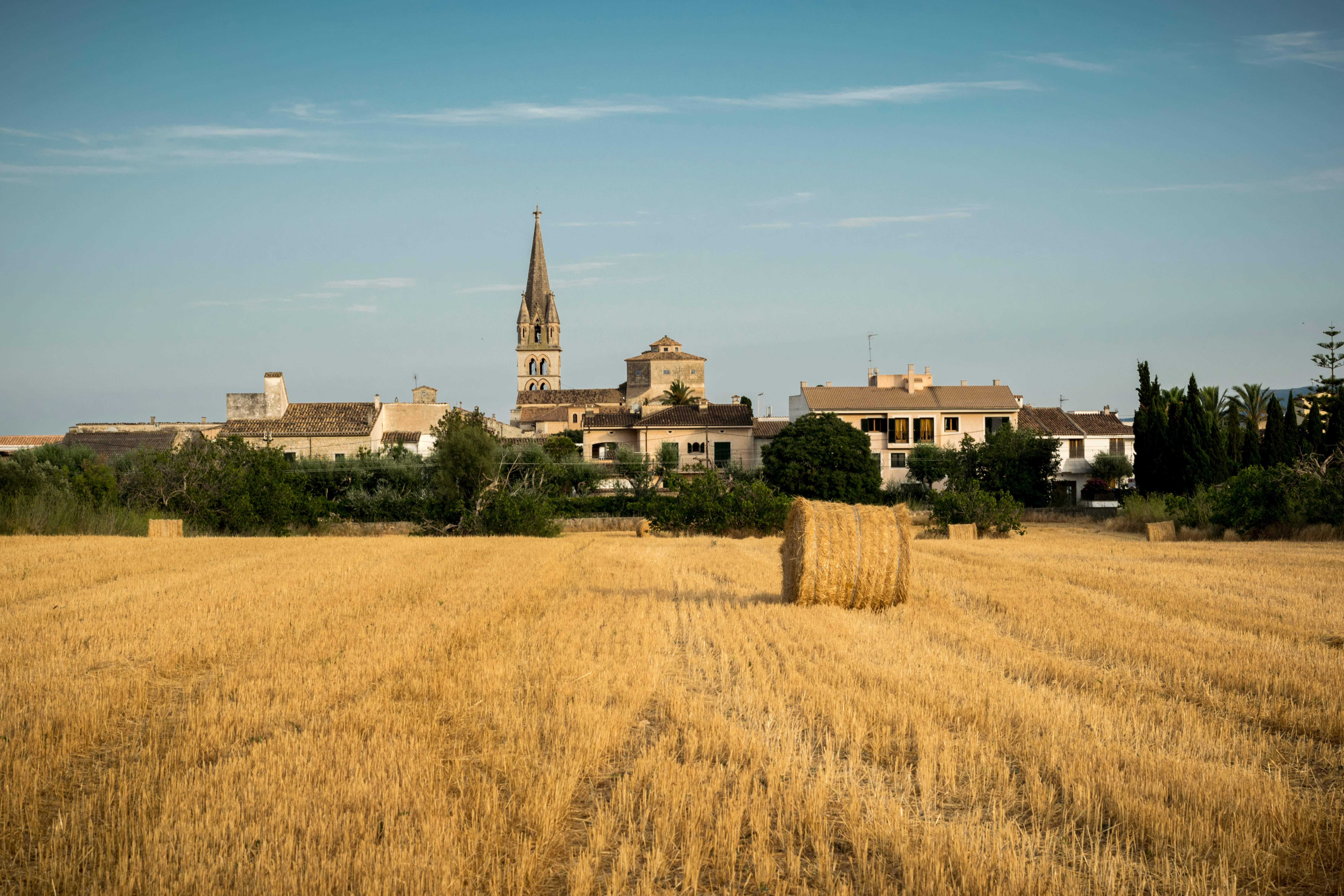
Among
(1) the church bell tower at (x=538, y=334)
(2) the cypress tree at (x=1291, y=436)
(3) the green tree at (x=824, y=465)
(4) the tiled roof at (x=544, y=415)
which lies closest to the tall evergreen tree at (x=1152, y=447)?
(2) the cypress tree at (x=1291, y=436)

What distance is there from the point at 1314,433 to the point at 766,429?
4024 centimetres

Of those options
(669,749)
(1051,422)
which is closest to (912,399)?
(1051,422)

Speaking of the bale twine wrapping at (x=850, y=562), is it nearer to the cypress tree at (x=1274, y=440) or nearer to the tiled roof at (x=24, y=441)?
the cypress tree at (x=1274, y=440)

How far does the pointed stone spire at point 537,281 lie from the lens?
14988cm

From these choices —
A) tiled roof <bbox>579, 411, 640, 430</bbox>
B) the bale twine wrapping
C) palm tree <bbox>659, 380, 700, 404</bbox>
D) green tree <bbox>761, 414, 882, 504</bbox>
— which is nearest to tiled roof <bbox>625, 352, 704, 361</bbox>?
palm tree <bbox>659, 380, 700, 404</bbox>

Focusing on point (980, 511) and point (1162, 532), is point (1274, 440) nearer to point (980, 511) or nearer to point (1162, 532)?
point (980, 511)

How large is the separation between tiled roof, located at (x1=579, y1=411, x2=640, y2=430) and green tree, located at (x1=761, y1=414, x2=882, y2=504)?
28.4 metres

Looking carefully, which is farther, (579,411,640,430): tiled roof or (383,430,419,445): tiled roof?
(579,411,640,430): tiled roof

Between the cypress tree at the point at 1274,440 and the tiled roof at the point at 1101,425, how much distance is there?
886 inches

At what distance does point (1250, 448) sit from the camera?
152 ft

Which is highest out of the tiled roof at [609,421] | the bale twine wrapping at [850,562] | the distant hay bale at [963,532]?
the tiled roof at [609,421]

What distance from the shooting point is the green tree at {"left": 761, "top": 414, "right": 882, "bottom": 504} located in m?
50.0

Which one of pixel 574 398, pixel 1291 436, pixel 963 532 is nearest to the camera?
pixel 963 532

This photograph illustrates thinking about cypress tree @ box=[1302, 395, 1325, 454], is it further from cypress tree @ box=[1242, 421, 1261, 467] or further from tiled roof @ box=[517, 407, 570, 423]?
tiled roof @ box=[517, 407, 570, 423]
